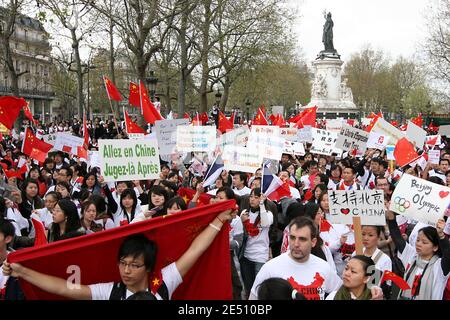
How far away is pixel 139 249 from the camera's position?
355cm

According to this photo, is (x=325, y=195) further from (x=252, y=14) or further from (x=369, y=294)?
(x=252, y=14)

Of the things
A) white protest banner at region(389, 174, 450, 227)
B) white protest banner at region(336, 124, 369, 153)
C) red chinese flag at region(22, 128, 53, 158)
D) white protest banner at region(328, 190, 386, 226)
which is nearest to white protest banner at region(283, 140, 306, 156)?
white protest banner at region(336, 124, 369, 153)

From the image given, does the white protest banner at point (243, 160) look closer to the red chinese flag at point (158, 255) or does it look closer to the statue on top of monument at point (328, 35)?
the red chinese flag at point (158, 255)

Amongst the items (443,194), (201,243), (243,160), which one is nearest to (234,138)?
(243,160)

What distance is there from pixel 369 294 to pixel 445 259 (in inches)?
48.8

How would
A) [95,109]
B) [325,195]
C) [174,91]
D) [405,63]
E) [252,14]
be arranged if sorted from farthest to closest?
1. [405,63]
2. [95,109]
3. [174,91]
4. [252,14]
5. [325,195]

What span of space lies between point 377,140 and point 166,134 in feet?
14.9

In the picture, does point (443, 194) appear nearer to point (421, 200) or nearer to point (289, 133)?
point (421, 200)

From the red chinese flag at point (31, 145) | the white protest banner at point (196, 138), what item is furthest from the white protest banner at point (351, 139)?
the red chinese flag at point (31, 145)

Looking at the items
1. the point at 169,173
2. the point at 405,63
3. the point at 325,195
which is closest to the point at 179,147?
the point at 169,173

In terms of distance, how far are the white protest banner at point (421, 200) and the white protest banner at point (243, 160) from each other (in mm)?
3072

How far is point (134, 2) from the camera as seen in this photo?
20.9 meters

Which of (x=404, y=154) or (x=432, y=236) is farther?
(x=404, y=154)

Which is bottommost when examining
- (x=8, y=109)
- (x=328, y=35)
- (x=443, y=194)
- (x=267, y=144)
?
(x=443, y=194)
